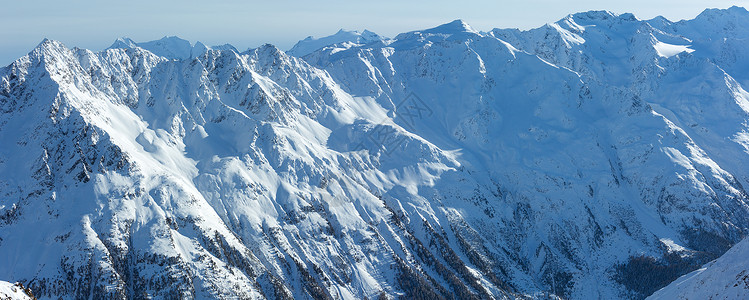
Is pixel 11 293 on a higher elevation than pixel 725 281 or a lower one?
lower

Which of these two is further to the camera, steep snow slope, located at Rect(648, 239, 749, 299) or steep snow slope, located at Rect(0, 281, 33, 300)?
steep snow slope, located at Rect(648, 239, 749, 299)

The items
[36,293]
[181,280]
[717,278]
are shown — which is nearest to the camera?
[717,278]

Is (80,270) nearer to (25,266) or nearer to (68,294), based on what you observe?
(68,294)

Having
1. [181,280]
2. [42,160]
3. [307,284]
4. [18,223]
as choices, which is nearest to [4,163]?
[42,160]

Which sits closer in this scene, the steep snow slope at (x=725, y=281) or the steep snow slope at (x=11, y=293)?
the steep snow slope at (x=11, y=293)

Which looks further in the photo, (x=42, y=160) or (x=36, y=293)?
(x=42, y=160)

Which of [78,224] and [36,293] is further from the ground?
[78,224]

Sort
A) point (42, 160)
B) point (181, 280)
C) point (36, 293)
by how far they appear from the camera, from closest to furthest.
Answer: point (36, 293) < point (181, 280) < point (42, 160)

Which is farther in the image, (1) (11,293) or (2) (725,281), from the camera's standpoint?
(2) (725,281)
